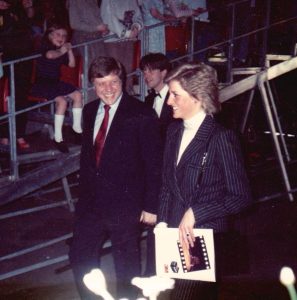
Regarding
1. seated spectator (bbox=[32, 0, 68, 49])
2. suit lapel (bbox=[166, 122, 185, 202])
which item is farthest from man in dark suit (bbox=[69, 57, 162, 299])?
seated spectator (bbox=[32, 0, 68, 49])

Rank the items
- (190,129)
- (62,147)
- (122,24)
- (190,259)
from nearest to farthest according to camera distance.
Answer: (190,259), (190,129), (62,147), (122,24)

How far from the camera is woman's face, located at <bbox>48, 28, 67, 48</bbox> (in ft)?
22.2

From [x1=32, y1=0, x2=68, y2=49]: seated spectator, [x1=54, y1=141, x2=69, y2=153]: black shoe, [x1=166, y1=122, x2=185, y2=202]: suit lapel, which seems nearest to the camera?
[x1=166, y1=122, x2=185, y2=202]: suit lapel

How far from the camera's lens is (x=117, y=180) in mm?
4359

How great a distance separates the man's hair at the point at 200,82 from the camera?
11.5 ft

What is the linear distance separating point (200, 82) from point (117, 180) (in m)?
1.23

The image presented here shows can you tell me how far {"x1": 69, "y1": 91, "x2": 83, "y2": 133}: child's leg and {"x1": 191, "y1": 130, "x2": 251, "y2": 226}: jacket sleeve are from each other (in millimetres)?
3345

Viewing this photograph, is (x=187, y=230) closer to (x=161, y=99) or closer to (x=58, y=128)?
(x=161, y=99)

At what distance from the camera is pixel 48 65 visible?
688cm

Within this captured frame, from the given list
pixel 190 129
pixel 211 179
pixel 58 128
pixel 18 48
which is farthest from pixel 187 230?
pixel 18 48

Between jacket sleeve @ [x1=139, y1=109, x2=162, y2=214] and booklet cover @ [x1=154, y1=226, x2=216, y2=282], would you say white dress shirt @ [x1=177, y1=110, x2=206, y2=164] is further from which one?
jacket sleeve @ [x1=139, y1=109, x2=162, y2=214]

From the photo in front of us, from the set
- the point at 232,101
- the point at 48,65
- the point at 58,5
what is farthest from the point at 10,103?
the point at 232,101

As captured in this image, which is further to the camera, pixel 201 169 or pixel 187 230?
pixel 201 169

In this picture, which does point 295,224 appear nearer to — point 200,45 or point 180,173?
point 200,45
